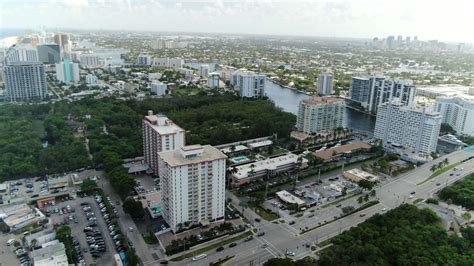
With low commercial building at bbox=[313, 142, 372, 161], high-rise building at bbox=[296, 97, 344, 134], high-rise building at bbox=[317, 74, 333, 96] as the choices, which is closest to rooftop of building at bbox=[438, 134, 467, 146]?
low commercial building at bbox=[313, 142, 372, 161]

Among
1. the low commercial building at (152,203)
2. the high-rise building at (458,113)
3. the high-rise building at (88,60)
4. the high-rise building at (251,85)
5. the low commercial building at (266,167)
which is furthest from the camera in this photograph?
the high-rise building at (88,60)

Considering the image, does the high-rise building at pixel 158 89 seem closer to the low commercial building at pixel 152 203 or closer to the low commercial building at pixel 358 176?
the low commercial building at pixel 152 203

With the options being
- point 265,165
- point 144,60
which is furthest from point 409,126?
point 144,60

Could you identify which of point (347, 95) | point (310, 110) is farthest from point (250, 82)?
point (310, 110)

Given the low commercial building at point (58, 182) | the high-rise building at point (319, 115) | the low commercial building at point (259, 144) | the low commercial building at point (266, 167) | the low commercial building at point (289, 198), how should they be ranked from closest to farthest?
the low commercial building at point (289, 198) < the low commercial building at point (58, 182) < the low commercial building at point (266, 167) < the low commercial building at point (259, 144) < the high-rise building at point (319, 115)

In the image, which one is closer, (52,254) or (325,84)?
(52,254)

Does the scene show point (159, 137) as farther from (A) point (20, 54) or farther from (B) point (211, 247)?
(A) point (20, 54)

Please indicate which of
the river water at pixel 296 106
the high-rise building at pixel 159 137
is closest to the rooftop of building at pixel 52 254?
the high-rise building at pixel 159 137

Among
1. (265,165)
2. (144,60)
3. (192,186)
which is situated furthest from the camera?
(144,60)
